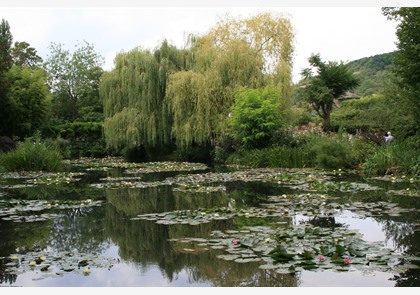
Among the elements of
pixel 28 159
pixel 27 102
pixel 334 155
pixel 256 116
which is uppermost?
pixel 27 102

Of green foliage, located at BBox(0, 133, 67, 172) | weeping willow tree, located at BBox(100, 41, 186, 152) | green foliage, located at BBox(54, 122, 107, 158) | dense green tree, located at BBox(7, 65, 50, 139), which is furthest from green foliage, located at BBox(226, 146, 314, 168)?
green foliage, located at BBox(54, 122, 107, 158)

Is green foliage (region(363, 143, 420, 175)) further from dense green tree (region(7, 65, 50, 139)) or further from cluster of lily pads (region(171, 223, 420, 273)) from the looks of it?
dense green tree (region(7, 65, 50, 139))

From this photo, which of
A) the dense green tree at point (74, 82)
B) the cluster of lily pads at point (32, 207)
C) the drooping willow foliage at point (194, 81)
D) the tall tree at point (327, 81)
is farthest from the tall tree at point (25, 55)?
the cluster of lily pads at point (32, 207)

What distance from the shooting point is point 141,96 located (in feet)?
83.8

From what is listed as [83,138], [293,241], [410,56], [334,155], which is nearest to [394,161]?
[334,155]

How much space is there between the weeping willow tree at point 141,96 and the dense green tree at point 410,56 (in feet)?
46.4

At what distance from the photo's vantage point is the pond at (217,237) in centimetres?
452

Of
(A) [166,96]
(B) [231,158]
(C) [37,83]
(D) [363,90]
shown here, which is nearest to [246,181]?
(B) [231,158]

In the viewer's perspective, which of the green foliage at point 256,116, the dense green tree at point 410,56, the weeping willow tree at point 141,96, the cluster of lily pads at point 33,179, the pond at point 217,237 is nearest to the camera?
the pond at point 217,237

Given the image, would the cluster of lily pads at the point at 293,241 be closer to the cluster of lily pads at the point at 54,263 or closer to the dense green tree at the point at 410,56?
the cluster of lily pads at the point at 54,263

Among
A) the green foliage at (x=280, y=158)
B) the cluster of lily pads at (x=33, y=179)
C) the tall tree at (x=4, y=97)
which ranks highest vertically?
the tall tree at (x=4, y=97)

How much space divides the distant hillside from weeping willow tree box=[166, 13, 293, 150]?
86.2 ft

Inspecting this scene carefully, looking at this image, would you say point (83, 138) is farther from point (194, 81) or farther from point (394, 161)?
point (394, 161)

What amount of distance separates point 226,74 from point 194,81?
167 centimetres
